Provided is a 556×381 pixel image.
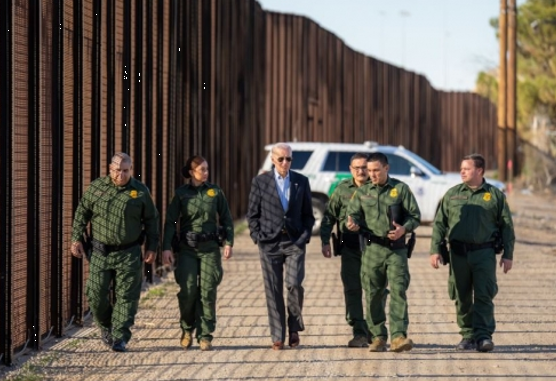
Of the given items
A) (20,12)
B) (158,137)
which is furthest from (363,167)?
(158,137)

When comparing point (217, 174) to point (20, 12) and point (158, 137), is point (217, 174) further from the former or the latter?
point (20, 12)

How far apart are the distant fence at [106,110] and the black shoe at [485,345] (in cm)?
329

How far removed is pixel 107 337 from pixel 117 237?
802mm

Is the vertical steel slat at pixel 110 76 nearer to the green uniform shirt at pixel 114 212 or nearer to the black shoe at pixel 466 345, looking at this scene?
the green uniform shirt at pixel 114 212

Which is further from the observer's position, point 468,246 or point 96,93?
point 96,93

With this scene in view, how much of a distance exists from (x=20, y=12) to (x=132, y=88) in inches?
198

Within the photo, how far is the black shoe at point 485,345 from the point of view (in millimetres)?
10117

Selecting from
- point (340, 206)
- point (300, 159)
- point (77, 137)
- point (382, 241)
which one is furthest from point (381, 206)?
point (300, 159)

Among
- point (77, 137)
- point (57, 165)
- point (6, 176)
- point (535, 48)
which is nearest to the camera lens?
point (6, 176)

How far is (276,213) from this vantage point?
1033 centimetres

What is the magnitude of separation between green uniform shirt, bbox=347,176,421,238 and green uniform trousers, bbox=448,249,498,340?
1.73ft

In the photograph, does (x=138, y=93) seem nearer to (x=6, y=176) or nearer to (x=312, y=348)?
(x=312, y=348)

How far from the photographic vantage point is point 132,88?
1494 cm

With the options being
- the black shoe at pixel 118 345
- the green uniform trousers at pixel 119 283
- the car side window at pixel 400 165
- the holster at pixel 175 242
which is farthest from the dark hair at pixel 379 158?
the car side window at pixel 400 165
